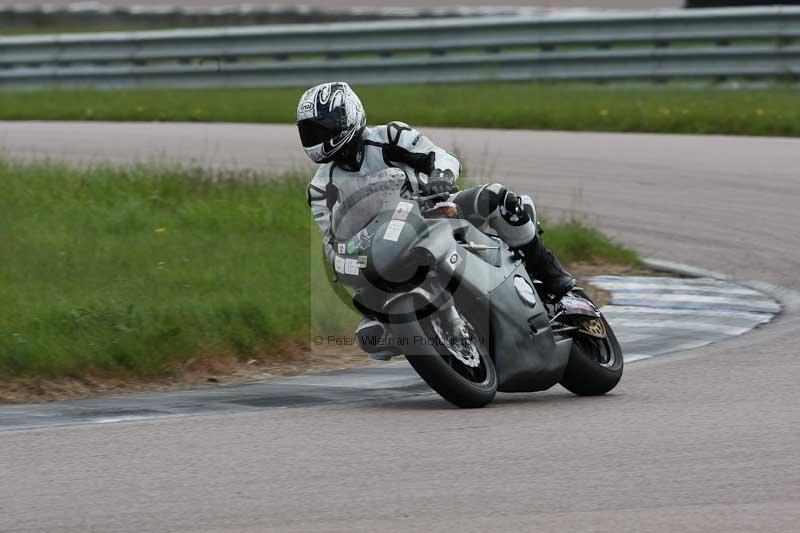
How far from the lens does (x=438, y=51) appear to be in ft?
70.2

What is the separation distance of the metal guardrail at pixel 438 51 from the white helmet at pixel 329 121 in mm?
13280

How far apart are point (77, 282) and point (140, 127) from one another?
9.99 m

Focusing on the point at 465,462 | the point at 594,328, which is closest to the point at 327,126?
the point at 594,328

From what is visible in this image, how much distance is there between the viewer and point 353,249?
652 centimetres

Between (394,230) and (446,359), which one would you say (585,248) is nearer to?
(446,359)

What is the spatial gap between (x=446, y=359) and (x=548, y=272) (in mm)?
925

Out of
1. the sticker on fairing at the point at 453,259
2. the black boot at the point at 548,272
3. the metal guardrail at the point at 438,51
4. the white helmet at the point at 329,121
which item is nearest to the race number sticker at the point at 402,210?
the sticker on fairing at the point at 453,259

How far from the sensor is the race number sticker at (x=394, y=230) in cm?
639

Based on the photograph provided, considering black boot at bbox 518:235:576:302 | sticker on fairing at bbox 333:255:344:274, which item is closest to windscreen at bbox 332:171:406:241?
sticker on fairing at bbox 333:255:344:274

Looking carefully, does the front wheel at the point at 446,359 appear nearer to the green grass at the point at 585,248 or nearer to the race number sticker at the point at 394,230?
the race number sticker at the point at 394,230

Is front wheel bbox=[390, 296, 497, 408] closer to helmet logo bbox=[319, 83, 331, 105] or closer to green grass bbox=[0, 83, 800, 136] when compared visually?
helmet logo bbox=[319, 83, 331, 105]

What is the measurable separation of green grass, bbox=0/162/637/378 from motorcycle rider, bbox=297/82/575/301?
158cm

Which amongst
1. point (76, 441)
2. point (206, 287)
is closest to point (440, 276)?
point (76, 441)

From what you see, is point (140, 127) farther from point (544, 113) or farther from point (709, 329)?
point (709, 329)
